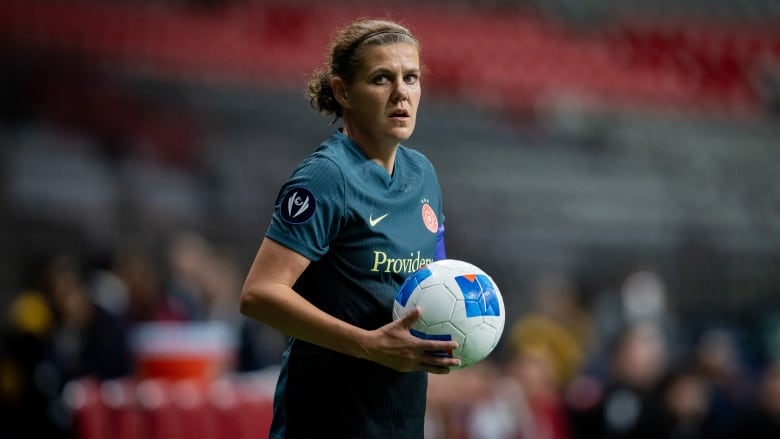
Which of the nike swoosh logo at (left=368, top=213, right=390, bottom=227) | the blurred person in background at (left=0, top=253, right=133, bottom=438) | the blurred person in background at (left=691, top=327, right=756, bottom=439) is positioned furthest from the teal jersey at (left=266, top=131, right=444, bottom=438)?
the blurred person in background at (left=691, top=327, right=756, bottom=439)

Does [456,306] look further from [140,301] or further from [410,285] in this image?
[140,301]

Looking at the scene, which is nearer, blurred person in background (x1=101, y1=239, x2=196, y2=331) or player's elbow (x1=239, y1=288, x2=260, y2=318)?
player's elbow (x1=239, y1=288, x2=260, y2=318)

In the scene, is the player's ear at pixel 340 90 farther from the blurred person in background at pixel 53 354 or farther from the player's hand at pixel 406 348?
the blurred person in background at pixel 53 354

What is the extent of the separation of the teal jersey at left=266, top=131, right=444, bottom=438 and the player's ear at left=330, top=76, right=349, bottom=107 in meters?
0.10

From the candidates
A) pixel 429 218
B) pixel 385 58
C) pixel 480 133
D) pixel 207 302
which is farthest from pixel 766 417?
pixel 480 133

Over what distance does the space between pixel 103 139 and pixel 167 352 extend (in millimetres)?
9182

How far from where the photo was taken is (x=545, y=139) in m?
18.7

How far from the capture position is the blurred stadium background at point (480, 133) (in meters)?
14.4

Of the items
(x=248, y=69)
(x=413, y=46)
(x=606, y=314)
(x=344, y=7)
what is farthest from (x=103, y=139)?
(x=413, y=46)

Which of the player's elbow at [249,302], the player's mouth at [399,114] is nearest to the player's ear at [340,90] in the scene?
the player's mouth at [399,114]

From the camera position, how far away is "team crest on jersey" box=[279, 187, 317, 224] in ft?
10.1

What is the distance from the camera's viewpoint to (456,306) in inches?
122

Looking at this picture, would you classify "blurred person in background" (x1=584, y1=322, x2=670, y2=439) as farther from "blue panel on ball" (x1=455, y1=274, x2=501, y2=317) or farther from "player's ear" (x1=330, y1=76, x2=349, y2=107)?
"player's ear" (x1=330, y1=76, x2=349, y2=107)

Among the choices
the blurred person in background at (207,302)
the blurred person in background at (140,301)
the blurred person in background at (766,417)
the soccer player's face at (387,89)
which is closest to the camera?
the soccer player's face at (387,89)
